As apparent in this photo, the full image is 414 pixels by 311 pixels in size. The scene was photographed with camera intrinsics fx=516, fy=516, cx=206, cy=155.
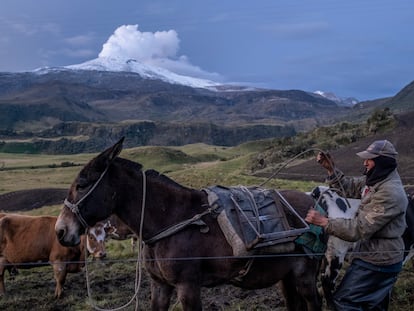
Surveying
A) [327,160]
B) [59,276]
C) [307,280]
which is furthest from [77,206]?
[59,276]

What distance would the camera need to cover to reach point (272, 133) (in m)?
151

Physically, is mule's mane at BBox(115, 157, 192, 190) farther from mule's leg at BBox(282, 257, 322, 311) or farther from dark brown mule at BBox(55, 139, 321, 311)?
mule's leg at BBox(282, 257, 322, 311)

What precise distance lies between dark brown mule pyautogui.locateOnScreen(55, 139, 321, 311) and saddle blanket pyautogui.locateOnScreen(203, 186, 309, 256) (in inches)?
4.6

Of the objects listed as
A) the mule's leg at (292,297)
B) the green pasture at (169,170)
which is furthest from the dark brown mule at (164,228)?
the green pasture at (169,170)

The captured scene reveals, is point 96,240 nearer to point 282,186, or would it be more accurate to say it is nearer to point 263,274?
point 263,274

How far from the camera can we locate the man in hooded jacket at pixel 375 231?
486 cm

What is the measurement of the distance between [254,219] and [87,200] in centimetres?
176

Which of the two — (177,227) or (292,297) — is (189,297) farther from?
(292,297)

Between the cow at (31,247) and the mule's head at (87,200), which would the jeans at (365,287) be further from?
the cow at (31,247)

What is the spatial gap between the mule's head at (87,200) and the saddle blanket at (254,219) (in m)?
1.12

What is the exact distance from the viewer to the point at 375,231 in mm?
4855

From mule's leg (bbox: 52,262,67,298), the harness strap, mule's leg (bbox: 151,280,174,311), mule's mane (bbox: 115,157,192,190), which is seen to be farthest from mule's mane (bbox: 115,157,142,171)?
mule's leg (bbox: 52,262,67,298)

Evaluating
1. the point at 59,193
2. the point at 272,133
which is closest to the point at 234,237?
the point at 59,193

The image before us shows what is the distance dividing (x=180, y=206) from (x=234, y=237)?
0.66 meters
